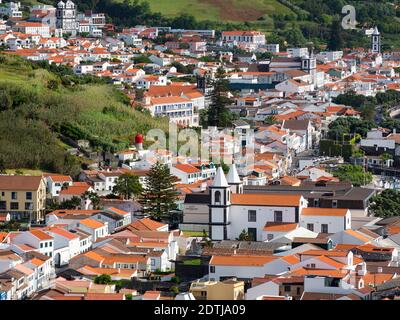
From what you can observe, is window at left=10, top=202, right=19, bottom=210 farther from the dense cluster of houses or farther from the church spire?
the church spire

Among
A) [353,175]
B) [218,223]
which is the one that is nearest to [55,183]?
[218,223]

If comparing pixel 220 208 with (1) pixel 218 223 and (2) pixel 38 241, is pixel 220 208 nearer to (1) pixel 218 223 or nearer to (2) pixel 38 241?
(1) pixel 218 223

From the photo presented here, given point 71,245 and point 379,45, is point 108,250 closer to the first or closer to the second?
point 71,245

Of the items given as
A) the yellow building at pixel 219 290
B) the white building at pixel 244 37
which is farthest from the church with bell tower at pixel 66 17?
the yellow building at pixel 219 290

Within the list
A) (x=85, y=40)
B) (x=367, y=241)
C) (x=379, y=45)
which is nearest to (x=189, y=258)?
(x=367, y=241)

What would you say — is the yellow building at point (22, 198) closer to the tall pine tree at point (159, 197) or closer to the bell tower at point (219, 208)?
the tall pine tree at point (159, 197)
